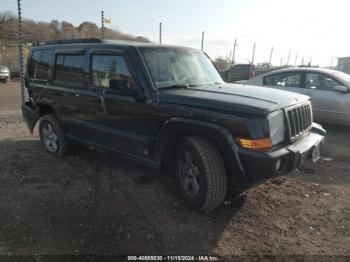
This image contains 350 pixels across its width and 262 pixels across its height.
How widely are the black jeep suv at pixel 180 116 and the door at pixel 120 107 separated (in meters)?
0.01

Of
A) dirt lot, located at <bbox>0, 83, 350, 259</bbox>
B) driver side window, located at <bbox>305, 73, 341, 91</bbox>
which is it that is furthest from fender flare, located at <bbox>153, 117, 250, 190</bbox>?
driver side window, located at <bbox>305, 73, 341, 91</bbox>

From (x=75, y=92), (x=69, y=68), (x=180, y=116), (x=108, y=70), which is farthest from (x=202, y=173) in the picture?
(x=69, y=68)

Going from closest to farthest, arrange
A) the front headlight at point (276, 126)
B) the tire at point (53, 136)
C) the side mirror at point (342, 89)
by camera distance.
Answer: the front headlight at point (276, 126)
the tire at point (53, 136)
the side mirror at point (342, 89)

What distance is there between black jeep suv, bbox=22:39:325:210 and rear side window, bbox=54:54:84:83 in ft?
0.05

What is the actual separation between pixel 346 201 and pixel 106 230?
2988 mm

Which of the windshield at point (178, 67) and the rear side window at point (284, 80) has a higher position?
the windshield at point (178, 67)

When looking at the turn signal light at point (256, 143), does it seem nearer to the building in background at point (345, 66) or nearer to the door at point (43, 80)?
the door at point (43, 80)

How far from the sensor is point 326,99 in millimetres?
7555

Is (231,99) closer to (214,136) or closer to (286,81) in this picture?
(214,136)

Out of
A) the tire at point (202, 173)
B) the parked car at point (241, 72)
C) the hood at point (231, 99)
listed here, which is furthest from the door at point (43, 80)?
the parked car at point (241, 72)

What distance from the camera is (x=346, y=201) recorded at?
407 centimetres

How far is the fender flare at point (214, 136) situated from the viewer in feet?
10.6

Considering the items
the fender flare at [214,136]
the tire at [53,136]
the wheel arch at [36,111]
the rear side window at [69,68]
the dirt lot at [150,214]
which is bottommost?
the dirt lot at [150,214]

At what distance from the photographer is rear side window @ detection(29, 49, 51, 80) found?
5555 mm
